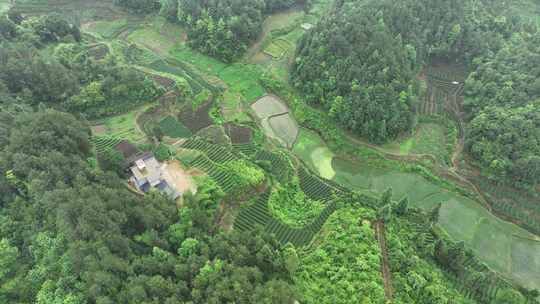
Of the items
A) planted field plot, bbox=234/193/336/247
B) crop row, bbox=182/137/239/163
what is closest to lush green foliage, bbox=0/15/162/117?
crop row, bbox=182/137/239/163

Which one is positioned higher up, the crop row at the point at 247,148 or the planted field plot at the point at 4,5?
the planted field plot at the point at 4,5

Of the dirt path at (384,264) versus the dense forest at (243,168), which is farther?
the dirt path at (384,264)

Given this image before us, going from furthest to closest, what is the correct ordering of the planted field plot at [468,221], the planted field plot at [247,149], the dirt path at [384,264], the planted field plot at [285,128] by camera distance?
the planted field plot at [285,128]
the planted field plot at [247,149]
the planted field plot at [468,221]
the dirt path at [384,264]

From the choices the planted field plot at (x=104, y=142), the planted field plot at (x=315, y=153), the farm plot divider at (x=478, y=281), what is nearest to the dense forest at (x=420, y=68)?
the planted field plot at (x=315, y=153)

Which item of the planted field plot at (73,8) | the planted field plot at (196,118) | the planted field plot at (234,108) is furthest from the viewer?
the planted field plot at (73,8)

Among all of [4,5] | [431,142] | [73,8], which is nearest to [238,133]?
[431,142]

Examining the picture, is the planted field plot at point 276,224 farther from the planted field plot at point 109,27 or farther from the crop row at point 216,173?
the planted field plot at point 109,27

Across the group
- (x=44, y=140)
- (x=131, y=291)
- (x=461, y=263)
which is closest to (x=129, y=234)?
(x=131, y=291)

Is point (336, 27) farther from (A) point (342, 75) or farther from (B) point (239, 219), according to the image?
(B) point (239, 219)
